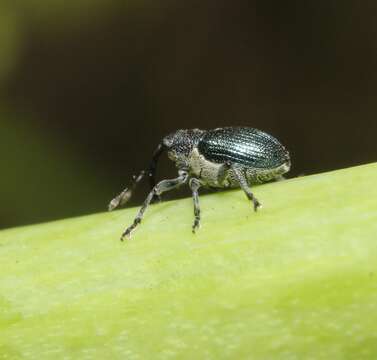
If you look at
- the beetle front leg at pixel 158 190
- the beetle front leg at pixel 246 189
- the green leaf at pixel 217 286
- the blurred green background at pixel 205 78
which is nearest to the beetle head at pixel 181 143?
the beetle front leg at pixel 158 190

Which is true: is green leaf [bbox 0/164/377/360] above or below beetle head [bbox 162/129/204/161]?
above

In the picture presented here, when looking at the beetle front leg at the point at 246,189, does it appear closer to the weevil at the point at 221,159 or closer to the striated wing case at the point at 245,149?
the weevil at the point at 221,159

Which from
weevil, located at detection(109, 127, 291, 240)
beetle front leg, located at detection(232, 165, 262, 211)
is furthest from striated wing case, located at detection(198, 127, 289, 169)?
beetle front leg, located at detection(232, 165, 262, 211)

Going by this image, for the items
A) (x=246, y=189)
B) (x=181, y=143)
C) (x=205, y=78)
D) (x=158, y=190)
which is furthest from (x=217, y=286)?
(x=205, y=78)

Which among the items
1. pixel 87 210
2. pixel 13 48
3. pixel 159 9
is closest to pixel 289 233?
pixel 87 210

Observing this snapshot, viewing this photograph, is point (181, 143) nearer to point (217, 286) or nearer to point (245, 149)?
point (245, 149)

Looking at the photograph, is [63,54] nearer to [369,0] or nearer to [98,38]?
[98,38]

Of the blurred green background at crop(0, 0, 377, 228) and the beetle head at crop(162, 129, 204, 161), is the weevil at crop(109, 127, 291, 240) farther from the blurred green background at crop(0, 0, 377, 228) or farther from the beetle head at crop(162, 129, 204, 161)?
the blurred green background at crop(0, 0, 377, 228)
